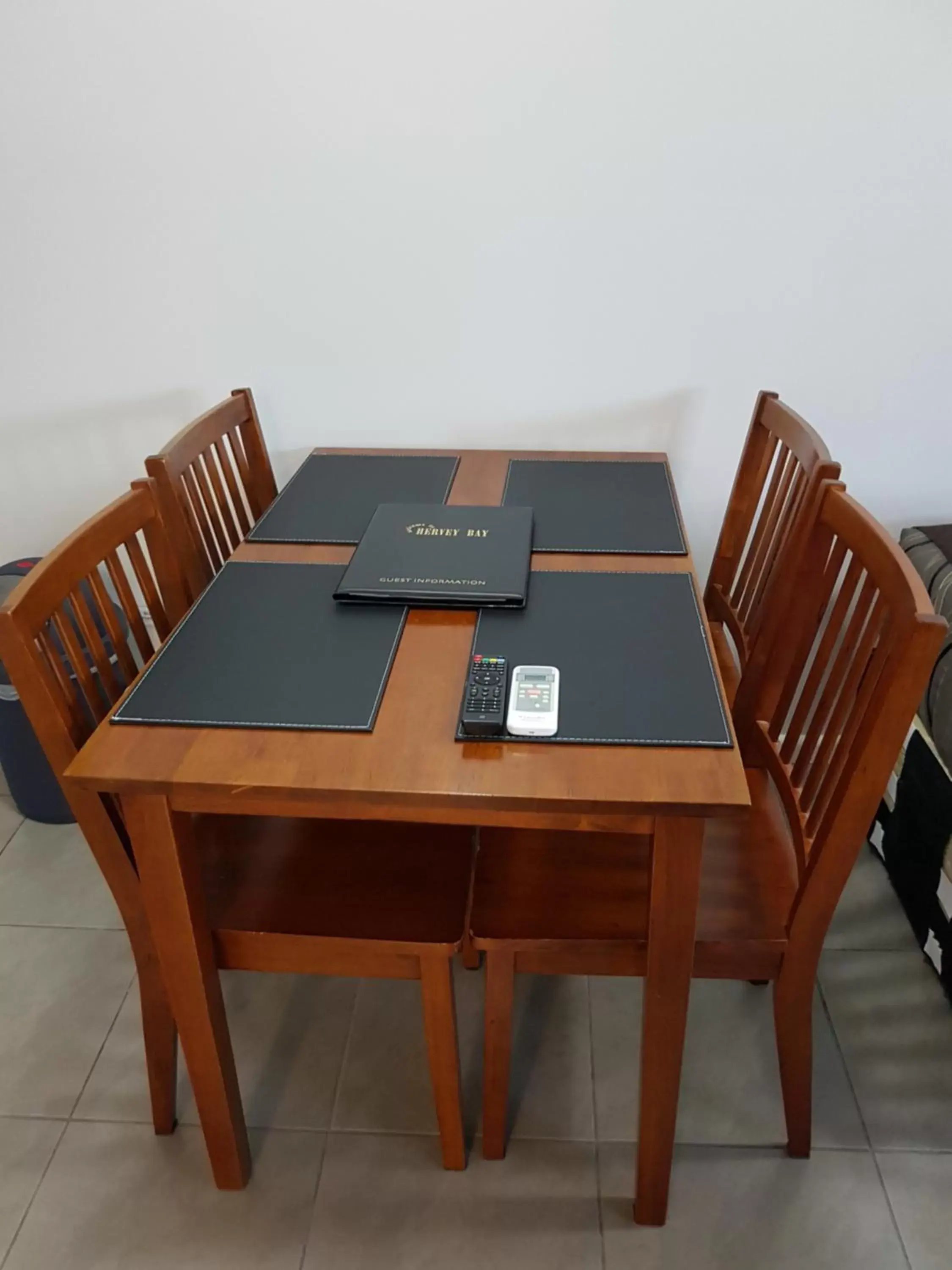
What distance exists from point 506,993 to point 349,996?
19.7 inches

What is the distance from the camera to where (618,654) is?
1.06 m

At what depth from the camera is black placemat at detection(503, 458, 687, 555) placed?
1.33m

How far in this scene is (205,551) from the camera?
1455mm

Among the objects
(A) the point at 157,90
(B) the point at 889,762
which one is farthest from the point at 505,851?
(A) the point at 157,90

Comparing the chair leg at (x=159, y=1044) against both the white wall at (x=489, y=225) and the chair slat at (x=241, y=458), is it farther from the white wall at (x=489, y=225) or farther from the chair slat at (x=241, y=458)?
the white wall at (x=489, y=225)

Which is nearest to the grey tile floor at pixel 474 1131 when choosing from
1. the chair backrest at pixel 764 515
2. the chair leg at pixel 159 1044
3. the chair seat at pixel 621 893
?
the chair leg at pixel 159 1044

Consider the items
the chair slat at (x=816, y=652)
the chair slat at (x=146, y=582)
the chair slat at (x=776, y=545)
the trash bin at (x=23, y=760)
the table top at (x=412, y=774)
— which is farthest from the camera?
the trash bin at (x=23, y=760)

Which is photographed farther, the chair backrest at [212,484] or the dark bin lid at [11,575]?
the dark bin lid at [11,575]

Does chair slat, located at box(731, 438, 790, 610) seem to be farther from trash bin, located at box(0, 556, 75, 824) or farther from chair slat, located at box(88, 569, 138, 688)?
trash bin, located at box(0, 556, 75, 824)

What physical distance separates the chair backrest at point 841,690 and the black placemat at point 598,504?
0.22 meters

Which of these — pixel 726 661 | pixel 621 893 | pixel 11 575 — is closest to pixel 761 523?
pixel 726 661

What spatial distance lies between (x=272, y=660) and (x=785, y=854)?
0.74 meters

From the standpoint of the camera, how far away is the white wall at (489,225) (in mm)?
1431

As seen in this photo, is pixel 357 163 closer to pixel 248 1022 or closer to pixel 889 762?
pixel 889 762
